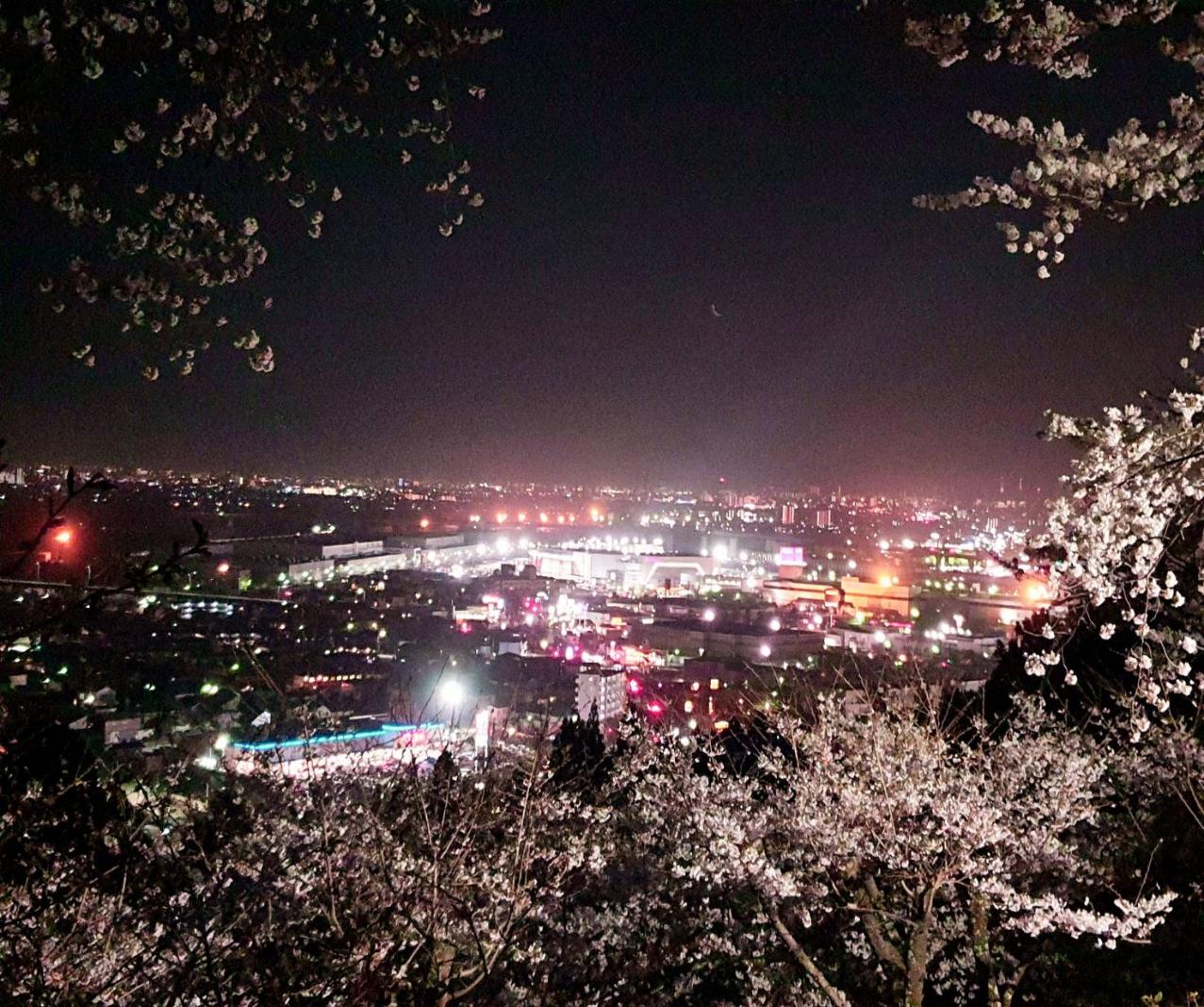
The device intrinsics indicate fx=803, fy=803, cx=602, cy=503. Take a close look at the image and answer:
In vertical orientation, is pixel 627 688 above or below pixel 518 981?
below

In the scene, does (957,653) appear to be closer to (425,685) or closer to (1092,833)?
(425,685)

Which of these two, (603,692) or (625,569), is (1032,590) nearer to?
(625,569)

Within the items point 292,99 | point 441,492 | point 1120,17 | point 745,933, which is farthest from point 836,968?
point 441,492

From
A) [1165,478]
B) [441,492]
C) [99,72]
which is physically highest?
[99,72]

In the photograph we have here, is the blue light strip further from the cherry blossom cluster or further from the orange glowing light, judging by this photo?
the orange glowing light

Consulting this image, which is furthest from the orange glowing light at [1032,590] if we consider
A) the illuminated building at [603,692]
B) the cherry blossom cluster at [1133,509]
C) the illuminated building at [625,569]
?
the cherry blossom cluster at [1133,509]

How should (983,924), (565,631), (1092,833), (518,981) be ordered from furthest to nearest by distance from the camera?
(565,631) → (1092,833) → (983,924) → (518,981)

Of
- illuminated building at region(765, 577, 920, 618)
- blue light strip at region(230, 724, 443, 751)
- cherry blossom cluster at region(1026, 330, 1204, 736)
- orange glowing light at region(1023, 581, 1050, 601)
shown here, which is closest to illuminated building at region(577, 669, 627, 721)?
blue light strip at region(230, 724, 443, 751)

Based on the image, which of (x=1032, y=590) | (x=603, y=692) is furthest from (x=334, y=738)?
(x=1032, y=590)

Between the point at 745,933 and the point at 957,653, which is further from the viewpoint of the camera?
the point at 957,653
